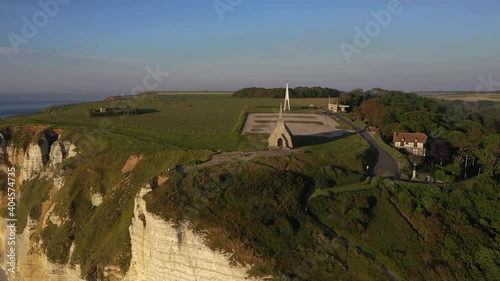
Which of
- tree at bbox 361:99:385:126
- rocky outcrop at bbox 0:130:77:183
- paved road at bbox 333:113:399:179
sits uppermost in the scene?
tree at bbox 361:99:385:126

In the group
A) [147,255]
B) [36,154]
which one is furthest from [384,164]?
[36,154]

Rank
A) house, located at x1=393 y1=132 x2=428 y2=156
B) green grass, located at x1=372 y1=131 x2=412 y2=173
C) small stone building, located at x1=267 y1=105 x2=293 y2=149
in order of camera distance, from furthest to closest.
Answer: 1. house, located at x1=393 y1=132 x2=428 y2=156
2. small stone building, located at x1=267 y1=105 x2=293 y2=149
3. green grass, located at x1=372 y1=131 x2=412 y2=173

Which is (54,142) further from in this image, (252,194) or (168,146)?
(252,194)

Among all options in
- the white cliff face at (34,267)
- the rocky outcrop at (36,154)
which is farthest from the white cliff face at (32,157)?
the white cliff face at (34,267)

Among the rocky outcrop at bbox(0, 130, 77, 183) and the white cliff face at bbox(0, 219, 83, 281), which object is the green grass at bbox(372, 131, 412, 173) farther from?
the rocky outcrop at bbox(0, 130, 77, 183)

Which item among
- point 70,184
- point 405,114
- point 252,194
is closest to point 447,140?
point 405,114

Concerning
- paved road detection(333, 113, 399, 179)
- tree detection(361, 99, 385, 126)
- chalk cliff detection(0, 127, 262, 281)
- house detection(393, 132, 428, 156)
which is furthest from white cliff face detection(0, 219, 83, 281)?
tree detection(361, 99, 385, 126)

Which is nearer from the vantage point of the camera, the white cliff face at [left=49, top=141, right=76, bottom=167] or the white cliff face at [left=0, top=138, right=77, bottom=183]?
the white cliff face at [left=49, top=141, right=76, bottom=167]
